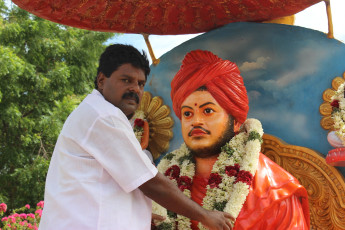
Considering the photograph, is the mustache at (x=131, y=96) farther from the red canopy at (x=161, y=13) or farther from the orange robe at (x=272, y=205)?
the red canopy at (x=161, y=13)

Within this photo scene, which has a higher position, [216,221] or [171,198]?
[171,198]

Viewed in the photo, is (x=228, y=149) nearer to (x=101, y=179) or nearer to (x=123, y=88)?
(x=123, y=88)

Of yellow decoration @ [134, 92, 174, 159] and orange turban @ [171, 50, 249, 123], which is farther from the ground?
orange turban @ [171, 50, 249, 123]

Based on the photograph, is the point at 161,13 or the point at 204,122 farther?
the point at 161,13

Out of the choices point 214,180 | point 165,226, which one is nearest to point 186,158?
point 214,180

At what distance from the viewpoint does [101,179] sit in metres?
1.88

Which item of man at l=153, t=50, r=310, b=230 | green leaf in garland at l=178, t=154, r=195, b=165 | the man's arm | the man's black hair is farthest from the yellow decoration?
the man's arm

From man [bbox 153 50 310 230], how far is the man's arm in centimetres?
50

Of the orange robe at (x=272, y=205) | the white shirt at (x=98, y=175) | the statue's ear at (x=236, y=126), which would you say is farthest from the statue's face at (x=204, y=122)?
the white shirt at (x=98, y=175)

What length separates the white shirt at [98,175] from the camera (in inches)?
72.1

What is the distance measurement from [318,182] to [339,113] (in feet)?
2.05

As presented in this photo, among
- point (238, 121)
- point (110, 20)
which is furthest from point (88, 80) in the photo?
point (238, 121)

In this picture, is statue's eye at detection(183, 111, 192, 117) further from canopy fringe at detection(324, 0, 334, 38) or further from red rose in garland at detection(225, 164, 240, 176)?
canopy fringe at detection(324, 0, 334, 38)

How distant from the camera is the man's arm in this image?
193 centimetres
